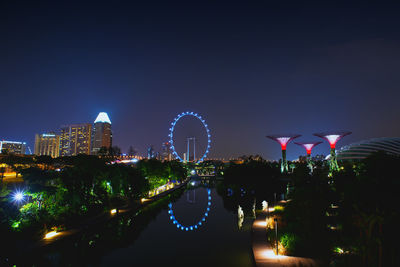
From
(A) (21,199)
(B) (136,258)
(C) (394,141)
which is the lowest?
(B) (136,258)

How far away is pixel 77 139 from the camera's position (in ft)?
638

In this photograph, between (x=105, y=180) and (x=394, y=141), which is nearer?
(x=105, y=180)

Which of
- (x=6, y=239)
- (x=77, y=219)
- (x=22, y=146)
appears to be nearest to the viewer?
(x=6, y=239)

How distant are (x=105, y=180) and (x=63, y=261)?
1174 cm

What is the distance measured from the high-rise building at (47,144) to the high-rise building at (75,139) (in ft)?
12.8

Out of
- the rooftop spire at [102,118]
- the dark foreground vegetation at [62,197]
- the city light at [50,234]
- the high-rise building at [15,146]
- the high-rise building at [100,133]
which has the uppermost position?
the rooftop spire at [102,118]

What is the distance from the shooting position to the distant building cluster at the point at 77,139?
187750 millimetres

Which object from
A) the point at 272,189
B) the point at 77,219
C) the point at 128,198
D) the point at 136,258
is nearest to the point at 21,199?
the point at 77,219

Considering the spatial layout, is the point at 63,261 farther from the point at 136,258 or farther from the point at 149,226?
the point at 149,226

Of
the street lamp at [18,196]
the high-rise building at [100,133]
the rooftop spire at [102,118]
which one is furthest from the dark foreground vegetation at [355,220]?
the rooftop spire at [102,118]

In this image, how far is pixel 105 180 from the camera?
24.6m

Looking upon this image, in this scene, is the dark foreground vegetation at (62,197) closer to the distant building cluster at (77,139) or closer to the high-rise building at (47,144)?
the distant building cluster at (77,139)

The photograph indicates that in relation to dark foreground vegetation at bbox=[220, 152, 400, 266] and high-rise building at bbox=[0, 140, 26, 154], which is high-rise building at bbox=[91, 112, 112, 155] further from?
dark foreground vegetation at bbox=[220, 152, 400, 266]

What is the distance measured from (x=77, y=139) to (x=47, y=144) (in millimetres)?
23746
